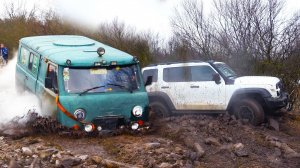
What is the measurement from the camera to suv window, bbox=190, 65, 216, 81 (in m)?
12.8

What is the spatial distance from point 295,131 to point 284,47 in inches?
271

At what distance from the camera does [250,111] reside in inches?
479

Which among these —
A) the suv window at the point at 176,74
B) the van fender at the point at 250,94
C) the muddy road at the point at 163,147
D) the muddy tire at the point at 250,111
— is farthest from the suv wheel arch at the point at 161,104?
the muddy road at the point at 163,147

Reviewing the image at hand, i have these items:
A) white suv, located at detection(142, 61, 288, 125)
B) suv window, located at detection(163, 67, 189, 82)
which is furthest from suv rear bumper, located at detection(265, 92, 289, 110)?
suv window, located at detection(163, 67, 189, 82)

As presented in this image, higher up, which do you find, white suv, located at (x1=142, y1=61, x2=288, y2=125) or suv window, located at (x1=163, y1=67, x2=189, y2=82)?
A: suv window, located at (x1=163, y1=67, x2=189, y2=82)

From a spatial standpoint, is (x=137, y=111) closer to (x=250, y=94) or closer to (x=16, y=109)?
(x=16, y=109)

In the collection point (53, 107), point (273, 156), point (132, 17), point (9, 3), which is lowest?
point (273, 156)

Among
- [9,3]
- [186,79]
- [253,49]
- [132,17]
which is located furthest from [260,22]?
[9,3]

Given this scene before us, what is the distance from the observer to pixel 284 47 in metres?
18.4

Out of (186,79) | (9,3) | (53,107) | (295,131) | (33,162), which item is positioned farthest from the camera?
(9,3)

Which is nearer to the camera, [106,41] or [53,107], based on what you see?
[53,107]

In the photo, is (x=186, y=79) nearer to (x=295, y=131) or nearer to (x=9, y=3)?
(x=295, y=131)

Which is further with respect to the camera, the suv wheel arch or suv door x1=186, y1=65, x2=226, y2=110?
the suv wheel arch

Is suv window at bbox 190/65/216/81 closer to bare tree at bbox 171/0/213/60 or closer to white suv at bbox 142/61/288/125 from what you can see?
white suv at bbox 142/61/288/125
